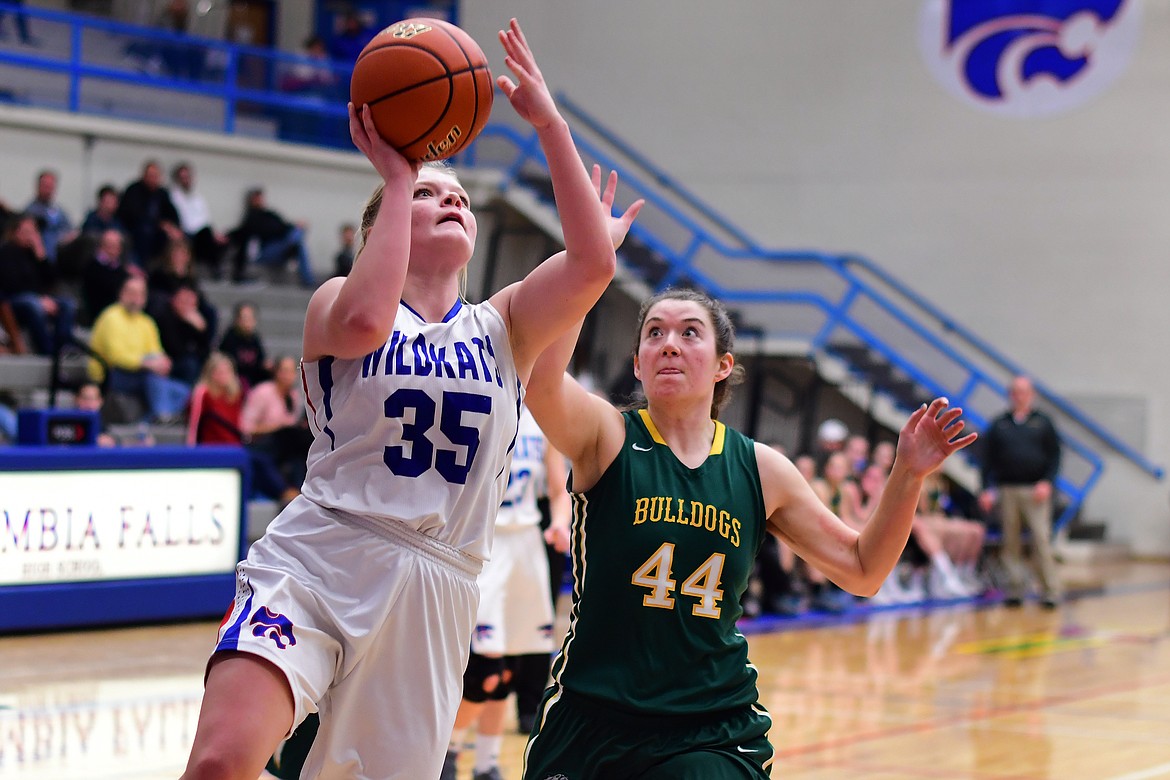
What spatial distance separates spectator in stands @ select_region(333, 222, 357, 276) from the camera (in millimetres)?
15453

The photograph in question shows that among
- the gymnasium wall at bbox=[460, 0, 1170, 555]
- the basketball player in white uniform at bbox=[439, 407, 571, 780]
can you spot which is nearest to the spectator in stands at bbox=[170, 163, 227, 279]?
the gymnasium wall at bbox=[460, 0, 1170, 555]

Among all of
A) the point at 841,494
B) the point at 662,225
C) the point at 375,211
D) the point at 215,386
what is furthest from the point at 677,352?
the point at 662,225

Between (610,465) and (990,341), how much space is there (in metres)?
15.0

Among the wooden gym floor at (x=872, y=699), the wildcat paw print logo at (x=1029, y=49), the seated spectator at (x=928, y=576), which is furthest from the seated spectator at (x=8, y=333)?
the wildcat paw print logo at (x=1029, y=49)

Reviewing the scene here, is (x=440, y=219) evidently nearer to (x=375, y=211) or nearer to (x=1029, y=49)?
(x=375, y=211)

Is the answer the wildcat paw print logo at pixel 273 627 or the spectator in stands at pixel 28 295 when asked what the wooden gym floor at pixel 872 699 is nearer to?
the wildcat paw print logo at pixel 273 627

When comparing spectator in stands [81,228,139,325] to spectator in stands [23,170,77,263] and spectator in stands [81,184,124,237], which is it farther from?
spectator in stands [81,184,124,237]

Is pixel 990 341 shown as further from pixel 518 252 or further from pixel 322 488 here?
pixel 322 488

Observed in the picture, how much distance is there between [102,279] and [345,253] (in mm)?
3518

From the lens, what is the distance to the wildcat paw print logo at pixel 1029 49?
55.1ft

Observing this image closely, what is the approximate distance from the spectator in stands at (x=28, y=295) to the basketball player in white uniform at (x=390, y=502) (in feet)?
31.5

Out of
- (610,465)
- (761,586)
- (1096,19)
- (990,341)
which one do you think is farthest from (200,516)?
(1096,19)

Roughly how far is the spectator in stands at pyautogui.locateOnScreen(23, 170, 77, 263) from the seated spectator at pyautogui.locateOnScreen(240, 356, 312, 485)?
9.42ft

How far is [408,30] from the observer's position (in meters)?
3.22
